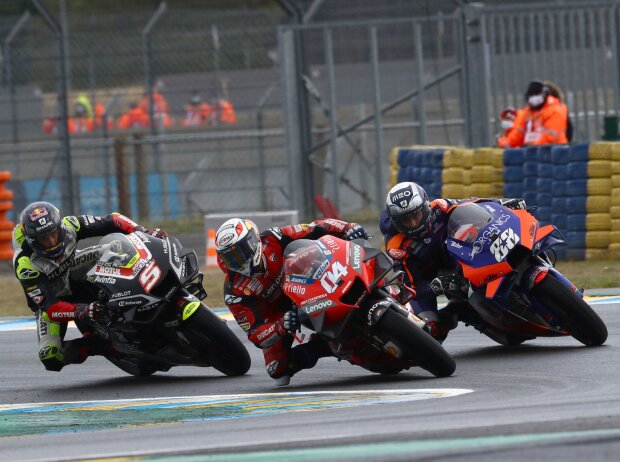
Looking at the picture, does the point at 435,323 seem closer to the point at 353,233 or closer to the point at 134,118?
the point at 353,233

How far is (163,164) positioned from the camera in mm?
18203

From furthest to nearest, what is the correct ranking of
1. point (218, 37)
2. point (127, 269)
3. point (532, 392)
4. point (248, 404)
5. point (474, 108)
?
point (218, 37) < point (474, 108) < point (127, 269) < point (248, 404) < point (532, 392)

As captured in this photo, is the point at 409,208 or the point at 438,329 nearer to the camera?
the point at 409,208

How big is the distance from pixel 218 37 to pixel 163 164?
1891mm

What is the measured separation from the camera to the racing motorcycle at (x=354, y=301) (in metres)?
7.42

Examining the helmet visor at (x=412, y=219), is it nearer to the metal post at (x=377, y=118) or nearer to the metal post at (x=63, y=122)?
the metal post at (x=377, y=118)

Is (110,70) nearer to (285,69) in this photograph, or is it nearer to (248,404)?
(285,69)

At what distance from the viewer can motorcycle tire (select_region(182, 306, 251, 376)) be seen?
8.47 meters

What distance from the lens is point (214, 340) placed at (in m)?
8.50

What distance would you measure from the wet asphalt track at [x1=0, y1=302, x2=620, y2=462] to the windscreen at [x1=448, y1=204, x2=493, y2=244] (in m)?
0.79

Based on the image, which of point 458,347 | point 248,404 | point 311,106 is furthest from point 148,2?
point 248,404

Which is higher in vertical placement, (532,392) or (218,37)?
(218,37)

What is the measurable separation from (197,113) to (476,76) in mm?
3884

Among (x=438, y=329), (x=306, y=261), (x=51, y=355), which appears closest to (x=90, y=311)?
(x=51, y=355)
